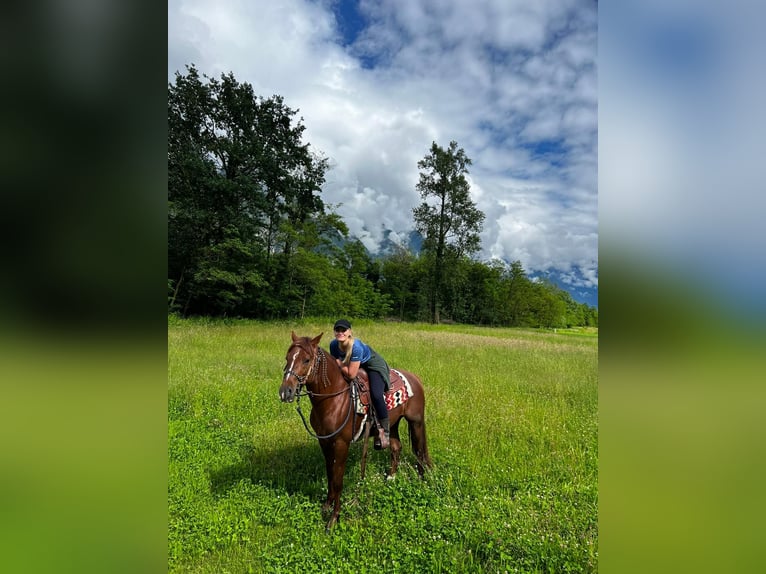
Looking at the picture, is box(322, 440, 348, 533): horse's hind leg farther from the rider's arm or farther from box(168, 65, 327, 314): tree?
box(168, 65, 327, 314): tree

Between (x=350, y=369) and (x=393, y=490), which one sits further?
(x=393, y=490)

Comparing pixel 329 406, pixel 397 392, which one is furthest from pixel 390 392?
pixel 329 406

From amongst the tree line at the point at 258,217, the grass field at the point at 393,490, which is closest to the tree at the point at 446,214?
the tree line at the point at 258,217

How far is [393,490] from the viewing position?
4.78 meters

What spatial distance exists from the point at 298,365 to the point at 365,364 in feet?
4.70

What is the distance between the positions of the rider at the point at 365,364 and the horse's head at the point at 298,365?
510 mm

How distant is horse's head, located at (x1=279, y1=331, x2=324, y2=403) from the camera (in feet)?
12.1

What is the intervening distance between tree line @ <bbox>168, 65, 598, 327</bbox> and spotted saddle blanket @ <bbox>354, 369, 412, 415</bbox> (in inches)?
629

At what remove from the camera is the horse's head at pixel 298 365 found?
3.69 m

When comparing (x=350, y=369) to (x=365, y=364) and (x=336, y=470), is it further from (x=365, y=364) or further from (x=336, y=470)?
(x=336, y=470)

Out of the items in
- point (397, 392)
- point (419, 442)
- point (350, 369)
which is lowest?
point (419, 442)

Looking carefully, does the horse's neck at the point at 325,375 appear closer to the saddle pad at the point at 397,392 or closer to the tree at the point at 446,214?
the saddle pad at the point at 397,392
